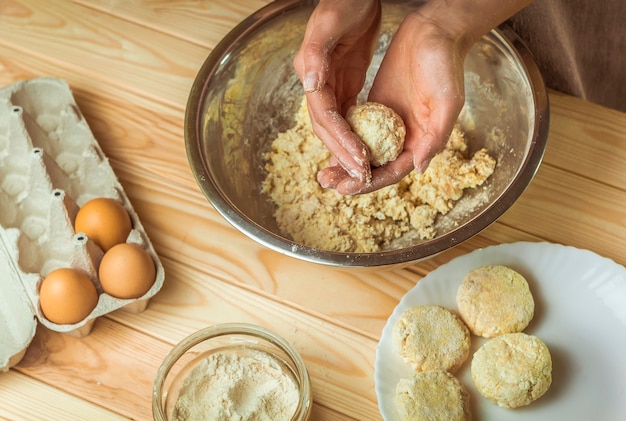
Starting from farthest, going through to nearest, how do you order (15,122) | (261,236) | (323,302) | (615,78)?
1. (615,78)
2. (15,122)
3. (323,302)
4. (261,236)

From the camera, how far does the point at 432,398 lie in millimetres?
976

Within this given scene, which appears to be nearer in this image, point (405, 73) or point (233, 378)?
point (233, 378)

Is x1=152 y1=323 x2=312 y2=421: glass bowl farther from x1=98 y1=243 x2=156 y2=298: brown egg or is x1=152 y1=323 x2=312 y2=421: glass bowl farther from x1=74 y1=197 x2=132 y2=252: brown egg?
x1=74 y1=197 x2=132 y2=252: brown egg

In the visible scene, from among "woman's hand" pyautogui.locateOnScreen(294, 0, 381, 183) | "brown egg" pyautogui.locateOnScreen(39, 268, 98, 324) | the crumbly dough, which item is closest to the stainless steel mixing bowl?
the crumbly dough

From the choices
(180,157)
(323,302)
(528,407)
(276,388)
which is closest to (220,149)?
(180,157)

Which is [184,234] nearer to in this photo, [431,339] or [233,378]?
[233,378]

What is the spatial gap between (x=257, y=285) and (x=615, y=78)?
0.83 metres

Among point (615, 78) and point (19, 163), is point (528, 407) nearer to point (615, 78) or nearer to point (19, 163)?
point (615, 78)

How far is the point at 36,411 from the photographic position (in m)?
1.07

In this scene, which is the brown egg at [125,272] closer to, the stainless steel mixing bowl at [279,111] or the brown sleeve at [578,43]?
the stainless steel mixing bowl at [279,111]

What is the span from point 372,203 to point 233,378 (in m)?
0.37

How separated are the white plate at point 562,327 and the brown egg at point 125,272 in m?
0.37

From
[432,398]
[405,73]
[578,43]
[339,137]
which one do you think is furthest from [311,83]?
[578,43]

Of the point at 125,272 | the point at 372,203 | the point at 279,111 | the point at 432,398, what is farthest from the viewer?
the point at 279,111
